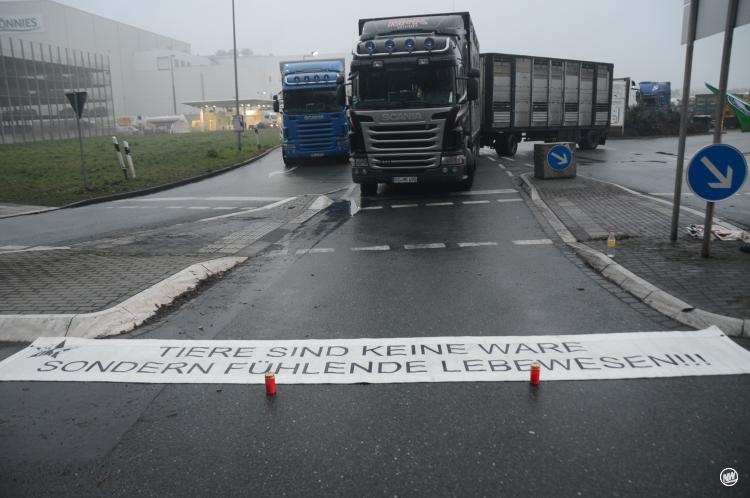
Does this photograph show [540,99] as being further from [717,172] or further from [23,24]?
[23,24]

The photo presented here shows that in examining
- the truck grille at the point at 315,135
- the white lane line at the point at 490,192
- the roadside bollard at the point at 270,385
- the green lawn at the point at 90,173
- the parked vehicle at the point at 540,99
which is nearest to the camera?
the roadside bollard at the point at 270,385

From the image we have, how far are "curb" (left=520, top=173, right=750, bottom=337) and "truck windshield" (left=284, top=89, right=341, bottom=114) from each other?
53.4ft

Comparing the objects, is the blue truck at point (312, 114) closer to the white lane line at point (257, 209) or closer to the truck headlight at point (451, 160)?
the white lane line at point (257, 209)

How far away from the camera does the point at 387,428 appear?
3.71 meters

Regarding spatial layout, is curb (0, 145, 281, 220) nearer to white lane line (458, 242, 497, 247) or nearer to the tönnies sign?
white lane line (458, 242, 497, 247)

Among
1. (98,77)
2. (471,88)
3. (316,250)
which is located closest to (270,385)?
(316,250)

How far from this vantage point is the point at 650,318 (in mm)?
5617

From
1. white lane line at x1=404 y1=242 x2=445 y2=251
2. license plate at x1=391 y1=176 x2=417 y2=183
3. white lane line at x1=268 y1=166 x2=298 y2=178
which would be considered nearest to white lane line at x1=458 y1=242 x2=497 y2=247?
white lane line at x1=404 y1=242 x2=445 y2=251

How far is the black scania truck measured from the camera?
13438mm

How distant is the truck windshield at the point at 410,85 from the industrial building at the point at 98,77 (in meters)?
48.8

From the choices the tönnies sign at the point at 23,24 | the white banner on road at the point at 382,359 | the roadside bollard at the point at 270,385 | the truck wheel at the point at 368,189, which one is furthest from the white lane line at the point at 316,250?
the tönnies sign at the point at 23,24

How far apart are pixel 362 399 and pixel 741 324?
3.41m

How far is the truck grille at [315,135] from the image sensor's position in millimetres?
23719

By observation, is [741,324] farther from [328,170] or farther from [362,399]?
[328,170]
